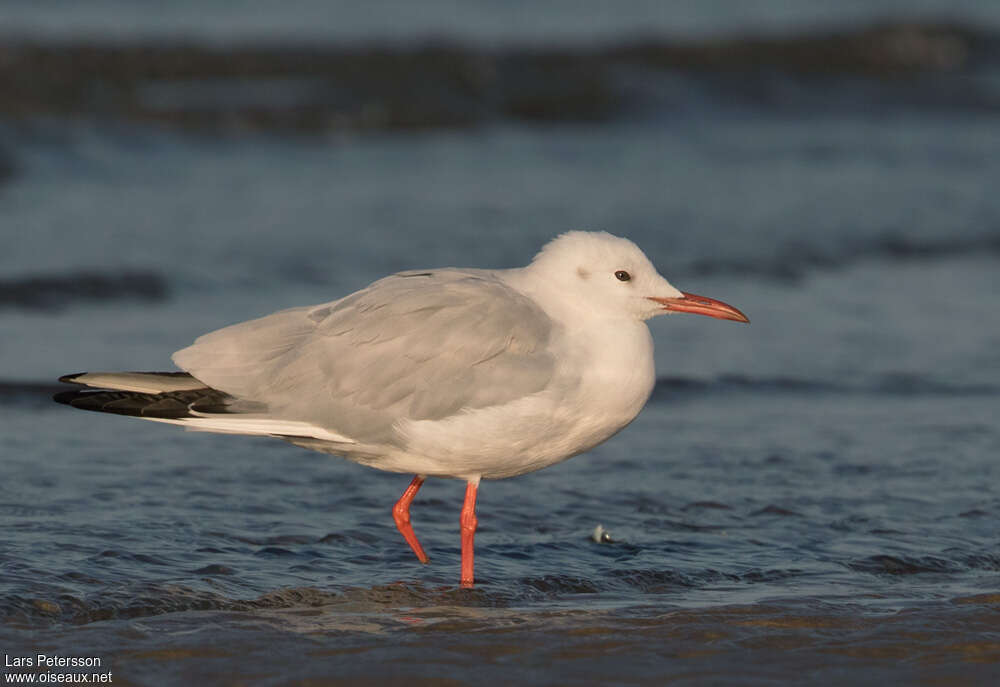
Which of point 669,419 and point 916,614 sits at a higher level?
point 669,419

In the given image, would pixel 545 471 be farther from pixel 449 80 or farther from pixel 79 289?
pixel 449 80

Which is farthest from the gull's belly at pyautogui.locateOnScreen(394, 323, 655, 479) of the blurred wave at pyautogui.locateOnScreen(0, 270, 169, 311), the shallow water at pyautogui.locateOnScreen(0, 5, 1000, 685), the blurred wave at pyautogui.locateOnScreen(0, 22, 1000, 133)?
the blurred wave at pyautogui.locateOnScreen(0, 22, 1000, 133)

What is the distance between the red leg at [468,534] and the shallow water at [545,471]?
7 cm

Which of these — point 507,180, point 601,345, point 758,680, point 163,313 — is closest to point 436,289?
point 601,345

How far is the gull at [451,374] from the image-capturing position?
5.53 meters

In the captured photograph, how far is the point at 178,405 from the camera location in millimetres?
5641

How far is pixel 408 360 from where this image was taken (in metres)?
5.61

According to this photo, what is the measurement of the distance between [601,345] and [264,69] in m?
13.1

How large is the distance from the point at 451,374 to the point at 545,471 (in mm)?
1888

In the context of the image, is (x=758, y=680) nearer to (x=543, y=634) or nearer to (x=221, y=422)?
(x=543, y=634)
